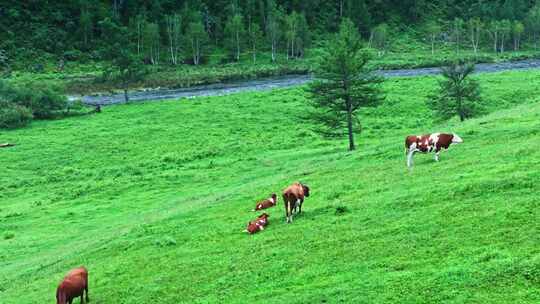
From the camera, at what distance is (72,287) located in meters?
18.6

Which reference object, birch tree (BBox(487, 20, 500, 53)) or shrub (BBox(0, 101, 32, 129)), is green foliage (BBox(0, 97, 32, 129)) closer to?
shrub (BBox(0, 101, 32, 129))

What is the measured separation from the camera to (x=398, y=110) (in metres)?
68.6

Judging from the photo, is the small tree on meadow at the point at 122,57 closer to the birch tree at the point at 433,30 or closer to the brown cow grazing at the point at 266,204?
the brown cow grazing at the point at 266,204

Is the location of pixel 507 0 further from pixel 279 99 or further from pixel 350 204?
pixel 350 204

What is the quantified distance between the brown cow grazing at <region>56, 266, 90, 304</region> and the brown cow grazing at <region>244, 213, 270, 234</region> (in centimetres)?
656

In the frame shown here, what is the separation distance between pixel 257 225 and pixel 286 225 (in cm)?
118

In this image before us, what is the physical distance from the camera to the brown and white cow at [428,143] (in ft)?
86.6

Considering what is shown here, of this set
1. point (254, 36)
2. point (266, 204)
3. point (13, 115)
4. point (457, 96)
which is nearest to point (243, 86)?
point (254, 36)

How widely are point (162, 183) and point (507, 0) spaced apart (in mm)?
146325

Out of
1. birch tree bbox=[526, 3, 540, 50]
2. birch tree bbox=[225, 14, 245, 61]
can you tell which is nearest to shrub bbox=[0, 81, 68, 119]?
birch tree bbox=[225, 14, 245, 61]

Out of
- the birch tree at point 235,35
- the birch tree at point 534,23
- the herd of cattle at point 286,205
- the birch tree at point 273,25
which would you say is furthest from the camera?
the birch tree at point 534,23

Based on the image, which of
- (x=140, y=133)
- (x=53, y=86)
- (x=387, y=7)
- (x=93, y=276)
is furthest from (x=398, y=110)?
(x=387, y=7)

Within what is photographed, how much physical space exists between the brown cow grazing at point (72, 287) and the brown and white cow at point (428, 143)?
14.7 metres

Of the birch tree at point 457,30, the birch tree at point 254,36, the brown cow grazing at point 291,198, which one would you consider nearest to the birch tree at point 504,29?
the birch tree at point 457,30
